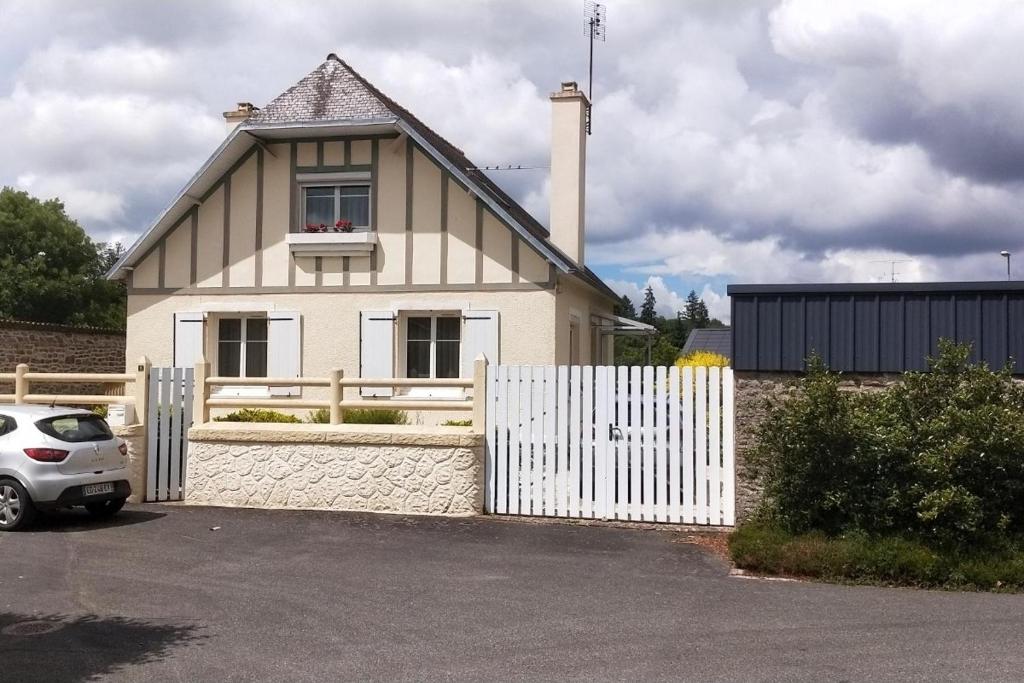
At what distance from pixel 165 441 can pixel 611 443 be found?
5.76 m

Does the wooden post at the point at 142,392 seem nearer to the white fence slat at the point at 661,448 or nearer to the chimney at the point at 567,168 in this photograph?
the white fence slat at the point at 661,448

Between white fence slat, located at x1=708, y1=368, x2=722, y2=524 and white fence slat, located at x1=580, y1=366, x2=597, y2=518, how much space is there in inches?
50.9

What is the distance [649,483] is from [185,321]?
31.6 ft

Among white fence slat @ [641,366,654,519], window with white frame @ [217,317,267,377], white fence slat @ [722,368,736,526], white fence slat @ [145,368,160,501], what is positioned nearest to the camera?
white fence slat @ [722,368,736,526]

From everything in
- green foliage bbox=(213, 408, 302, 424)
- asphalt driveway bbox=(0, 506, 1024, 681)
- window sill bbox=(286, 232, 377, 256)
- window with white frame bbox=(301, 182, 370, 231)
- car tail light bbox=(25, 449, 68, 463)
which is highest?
window with white frame bbox=(301, 182, 370, 231)

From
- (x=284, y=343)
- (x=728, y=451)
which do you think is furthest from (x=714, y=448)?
(x=284, y=343)

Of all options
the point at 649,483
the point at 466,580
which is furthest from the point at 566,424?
the point at 466,580

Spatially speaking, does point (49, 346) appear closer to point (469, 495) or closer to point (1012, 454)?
point (469, 495)

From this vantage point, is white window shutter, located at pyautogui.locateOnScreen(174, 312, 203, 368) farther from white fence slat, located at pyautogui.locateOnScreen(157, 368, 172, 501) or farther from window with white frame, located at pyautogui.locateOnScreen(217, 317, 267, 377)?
white fence slat, located at pyautogui.locateOnScreen(157, 368, 172, 501)

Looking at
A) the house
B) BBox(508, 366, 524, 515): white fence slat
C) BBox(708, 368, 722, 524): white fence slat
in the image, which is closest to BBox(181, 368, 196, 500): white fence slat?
the house

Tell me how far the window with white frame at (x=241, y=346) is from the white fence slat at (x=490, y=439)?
709cm

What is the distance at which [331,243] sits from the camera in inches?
656

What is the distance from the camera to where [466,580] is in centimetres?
848

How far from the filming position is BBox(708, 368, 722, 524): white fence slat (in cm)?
1072
